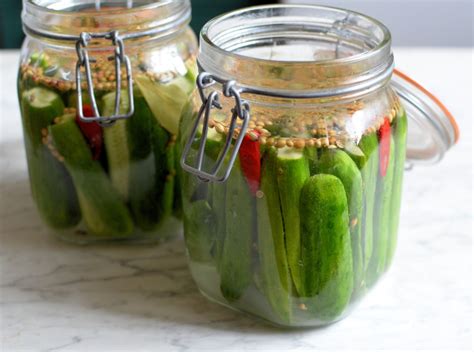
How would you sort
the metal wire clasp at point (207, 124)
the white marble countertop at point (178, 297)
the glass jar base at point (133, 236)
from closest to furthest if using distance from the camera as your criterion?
the metal wire clasp at point (207, 124) < the white marble countertop at point (178, 297) < the glass jar base at point (133, 236)

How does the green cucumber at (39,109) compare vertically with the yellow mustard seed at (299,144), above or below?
below

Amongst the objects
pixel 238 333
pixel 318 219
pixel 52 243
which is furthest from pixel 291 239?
pixel 52 243

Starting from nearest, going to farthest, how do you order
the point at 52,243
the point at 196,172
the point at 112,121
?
the point at 196,172 < the point at 112,121 < the point at 52,243

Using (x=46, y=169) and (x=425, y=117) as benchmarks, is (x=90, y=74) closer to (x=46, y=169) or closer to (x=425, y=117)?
(x=46, y=169)

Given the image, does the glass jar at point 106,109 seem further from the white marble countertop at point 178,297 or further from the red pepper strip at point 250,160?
the red pepper strip at point 250,160

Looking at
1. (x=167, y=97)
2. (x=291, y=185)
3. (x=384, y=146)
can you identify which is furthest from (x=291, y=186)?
(x=167, y=97)

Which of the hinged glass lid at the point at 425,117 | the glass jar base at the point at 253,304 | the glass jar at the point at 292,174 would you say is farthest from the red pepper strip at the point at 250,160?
the hinged glass lid at the point at 425,117

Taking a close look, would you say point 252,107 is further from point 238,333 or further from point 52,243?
point 52,243
